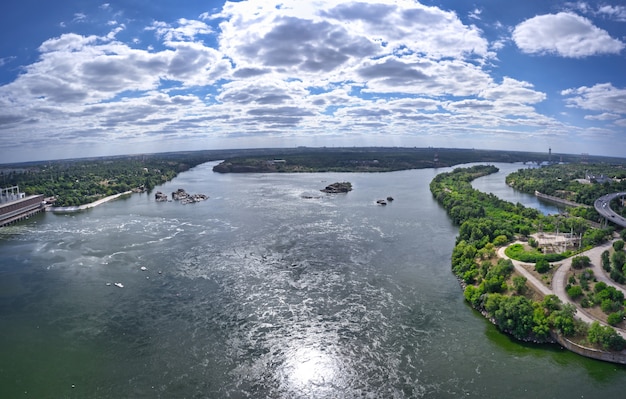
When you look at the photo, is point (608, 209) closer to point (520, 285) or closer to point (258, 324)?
point (520, 285)

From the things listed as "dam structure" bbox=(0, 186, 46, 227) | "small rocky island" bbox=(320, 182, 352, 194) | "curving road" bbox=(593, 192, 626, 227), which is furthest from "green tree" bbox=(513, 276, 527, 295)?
"dam structure" bbox=(0, 186, 46, 227)

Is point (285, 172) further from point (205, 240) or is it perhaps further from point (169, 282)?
point (169, 282)

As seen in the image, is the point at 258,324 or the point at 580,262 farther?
the point at 580,262

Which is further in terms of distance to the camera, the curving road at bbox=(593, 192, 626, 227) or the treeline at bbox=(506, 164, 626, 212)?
the treeline at bbox=(506, 164, 626, 212)

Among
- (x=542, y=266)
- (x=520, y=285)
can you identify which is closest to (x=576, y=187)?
(x=542, y=266)

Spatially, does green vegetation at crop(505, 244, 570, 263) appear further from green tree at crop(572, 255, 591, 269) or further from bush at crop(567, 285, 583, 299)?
bush at crop(567, 285, 583, 299)

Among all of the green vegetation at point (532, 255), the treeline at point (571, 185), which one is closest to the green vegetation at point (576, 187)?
the treeline at point (571, 185)
